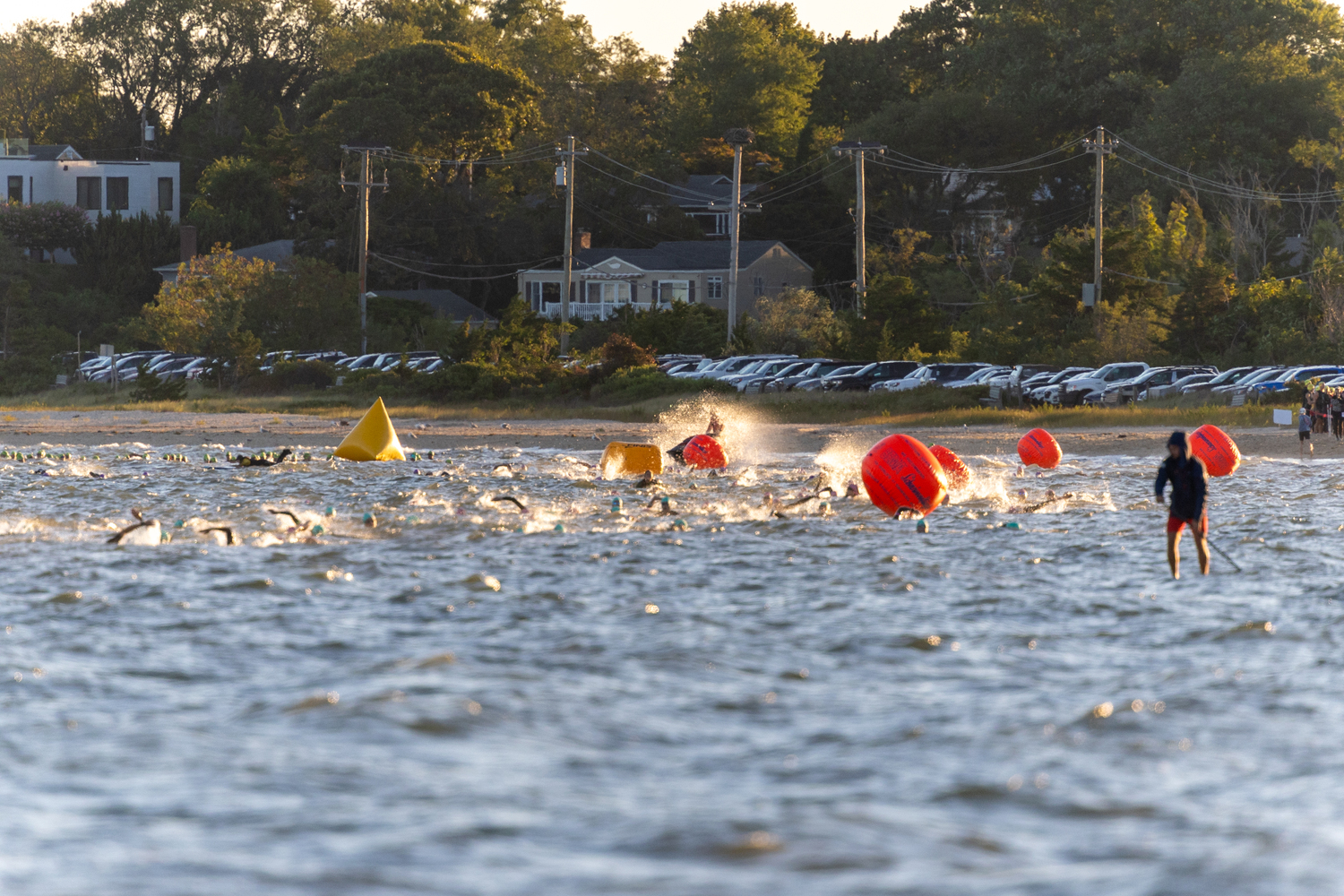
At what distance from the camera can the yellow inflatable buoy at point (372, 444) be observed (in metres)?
28.1

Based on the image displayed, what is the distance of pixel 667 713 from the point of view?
30.9 feet

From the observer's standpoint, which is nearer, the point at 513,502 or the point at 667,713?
the point at 667,713

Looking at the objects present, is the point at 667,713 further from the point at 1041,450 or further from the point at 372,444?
the point at 372,444

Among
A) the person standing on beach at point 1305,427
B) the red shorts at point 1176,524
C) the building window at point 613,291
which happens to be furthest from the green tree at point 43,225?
the red shorts at point 1176,524

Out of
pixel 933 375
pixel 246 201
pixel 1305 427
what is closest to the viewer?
pixel 1305 427

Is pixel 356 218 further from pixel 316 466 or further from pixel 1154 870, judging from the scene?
pixel 1154 870

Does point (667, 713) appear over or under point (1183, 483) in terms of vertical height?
under

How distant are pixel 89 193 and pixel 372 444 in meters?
69.3

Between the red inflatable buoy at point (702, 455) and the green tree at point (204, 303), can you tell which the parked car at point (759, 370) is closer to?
the red inflatable buoy at point (702, 455)

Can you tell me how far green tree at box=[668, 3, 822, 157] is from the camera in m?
91.9

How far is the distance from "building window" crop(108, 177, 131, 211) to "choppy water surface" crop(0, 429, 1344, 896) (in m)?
77.5

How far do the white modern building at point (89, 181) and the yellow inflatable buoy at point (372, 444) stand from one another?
64.3 m

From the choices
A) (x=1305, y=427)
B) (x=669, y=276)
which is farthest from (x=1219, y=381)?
(x=669, y=276)

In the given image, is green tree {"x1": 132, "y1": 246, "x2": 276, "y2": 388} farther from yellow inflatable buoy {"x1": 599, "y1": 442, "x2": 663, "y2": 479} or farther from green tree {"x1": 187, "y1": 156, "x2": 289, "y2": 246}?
yellow inflatable buoy {"x1": 599, "y1": 442, "x2": 663, "y2": 479}
